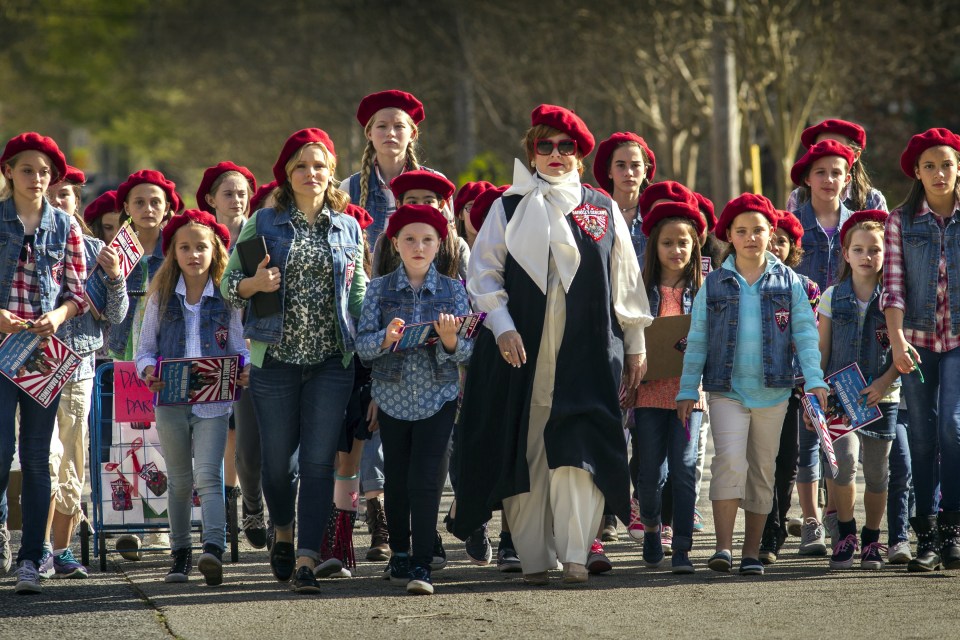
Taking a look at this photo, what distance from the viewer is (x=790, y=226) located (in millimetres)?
8391

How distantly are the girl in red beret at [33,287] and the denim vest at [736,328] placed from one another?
307cm

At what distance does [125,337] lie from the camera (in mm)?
8734

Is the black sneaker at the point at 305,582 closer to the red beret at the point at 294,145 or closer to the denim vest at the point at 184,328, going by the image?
the denim vest at the point at 184,328

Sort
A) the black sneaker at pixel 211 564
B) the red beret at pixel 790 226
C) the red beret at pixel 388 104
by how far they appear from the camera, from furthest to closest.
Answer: the red beret at pixel 388 104 → the red beret at pixel 790 226 → the black sneaker at pixel 211 564

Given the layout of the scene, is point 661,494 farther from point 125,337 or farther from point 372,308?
point 125,337

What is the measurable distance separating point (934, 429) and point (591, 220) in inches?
79.8

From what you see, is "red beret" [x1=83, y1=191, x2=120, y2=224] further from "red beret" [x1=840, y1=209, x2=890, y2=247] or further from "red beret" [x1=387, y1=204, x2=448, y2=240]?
"red beret" [x1=840, y1=209, x2=890, y2=247]

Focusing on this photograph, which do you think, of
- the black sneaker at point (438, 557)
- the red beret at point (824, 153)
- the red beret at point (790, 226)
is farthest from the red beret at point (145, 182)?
the red beret at point (824, 153)

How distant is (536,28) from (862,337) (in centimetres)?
2035

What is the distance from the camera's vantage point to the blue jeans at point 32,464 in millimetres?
7371

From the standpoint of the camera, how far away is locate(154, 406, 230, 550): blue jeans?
7539 mm

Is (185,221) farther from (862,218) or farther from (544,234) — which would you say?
(862,218)

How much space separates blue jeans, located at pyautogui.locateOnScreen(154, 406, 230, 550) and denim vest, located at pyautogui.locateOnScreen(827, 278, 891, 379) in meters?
3.11

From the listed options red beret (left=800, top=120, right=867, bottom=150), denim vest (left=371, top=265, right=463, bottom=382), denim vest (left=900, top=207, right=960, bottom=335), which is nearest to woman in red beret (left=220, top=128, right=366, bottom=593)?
denim vest (left=371, top=265, right=463, bottom=382)
